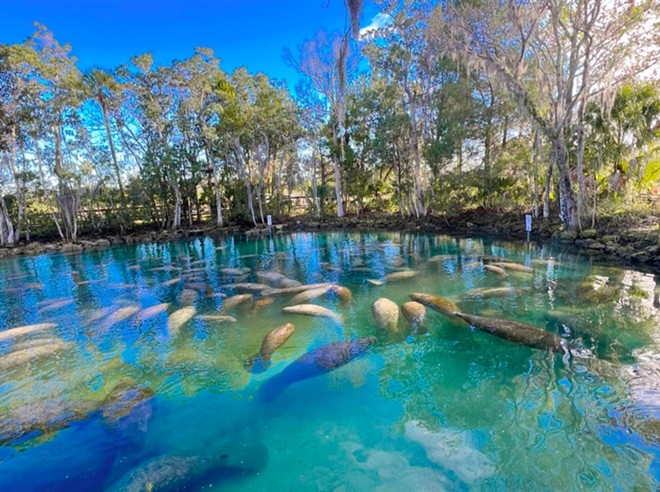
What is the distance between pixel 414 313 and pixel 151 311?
15.3ft

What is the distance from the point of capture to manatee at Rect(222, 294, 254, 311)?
256 inches

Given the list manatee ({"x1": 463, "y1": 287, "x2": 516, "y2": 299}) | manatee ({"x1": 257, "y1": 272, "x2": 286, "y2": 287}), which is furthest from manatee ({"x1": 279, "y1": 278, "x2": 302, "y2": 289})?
manatee ({"x1": 463, "y1": 287, "x2": 516, "y2": 299})

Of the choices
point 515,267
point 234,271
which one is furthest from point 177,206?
point 515,267

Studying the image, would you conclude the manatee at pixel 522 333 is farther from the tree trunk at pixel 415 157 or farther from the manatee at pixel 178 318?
the tree trunk at pixel 415 157

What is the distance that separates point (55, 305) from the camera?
281 inches

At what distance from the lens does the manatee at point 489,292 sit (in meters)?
6.22

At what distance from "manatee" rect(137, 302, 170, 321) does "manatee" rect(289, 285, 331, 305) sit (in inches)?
94.0

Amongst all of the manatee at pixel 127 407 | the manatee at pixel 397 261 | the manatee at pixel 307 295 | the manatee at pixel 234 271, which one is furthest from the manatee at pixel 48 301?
the manatee at pixel 397 261

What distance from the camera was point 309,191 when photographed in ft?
74.6

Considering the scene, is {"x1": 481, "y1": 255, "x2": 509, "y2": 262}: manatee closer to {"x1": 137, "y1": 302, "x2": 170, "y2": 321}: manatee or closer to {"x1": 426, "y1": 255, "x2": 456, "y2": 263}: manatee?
{"x1": 426, "y1": 255, "x2": 456, "y2": 263}: manatee

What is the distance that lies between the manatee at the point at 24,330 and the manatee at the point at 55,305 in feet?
3.31

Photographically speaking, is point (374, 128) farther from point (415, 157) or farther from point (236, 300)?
point (236, 300)

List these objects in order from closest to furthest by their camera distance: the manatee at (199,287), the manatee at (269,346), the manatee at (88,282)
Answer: the manatee at (269,346) → the manatee at (199,287) → the manatee at (88,282)

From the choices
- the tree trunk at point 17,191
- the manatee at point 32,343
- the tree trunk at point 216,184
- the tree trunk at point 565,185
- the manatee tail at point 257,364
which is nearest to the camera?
the manatee tail at point 257,364
